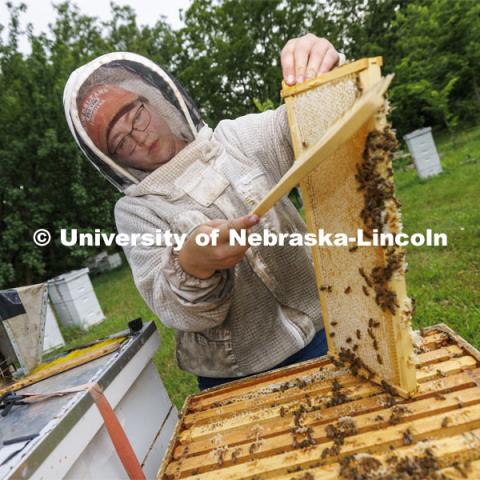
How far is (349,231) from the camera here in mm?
1285

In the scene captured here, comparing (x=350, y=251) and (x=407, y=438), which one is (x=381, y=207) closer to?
(x=350, y=251)

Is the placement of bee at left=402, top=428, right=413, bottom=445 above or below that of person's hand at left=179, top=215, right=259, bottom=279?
below

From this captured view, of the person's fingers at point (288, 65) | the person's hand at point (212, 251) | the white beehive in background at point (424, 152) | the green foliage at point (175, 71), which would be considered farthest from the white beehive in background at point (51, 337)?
the white beehive in background at point (424, 152)

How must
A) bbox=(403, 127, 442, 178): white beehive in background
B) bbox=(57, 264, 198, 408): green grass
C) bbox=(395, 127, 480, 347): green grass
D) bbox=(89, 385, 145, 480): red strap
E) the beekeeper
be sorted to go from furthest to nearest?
bbox=(403, 127, 442, 178): white beehive in background, bbox=(57, 264, 198, 408): green grass, bbox=(395, 127, 480, 347): green grass, the beekeeper, bbox=(89, 385, 145, 480): red strap

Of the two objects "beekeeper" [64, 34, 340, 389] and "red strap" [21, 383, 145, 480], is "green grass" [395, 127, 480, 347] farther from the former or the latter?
"red strap" [21, 383, 145, 480]

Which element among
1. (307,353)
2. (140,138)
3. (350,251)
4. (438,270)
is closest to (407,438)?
(350,251)

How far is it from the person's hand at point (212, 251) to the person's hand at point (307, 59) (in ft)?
2.06

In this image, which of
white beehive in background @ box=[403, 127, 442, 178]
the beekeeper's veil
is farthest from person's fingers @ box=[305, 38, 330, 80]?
white beehive in background @ box=[403, 127, 442, 178]

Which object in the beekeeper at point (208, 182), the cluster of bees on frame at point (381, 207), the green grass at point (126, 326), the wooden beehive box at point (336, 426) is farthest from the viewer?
the green grass at point (126, 326)

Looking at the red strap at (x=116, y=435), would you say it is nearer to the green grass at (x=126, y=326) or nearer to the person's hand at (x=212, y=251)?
the person's hand at (x=212, y=251)

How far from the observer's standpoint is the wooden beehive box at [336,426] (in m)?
0.99

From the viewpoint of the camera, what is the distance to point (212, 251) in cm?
113

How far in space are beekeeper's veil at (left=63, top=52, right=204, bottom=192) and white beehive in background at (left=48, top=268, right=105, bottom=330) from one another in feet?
21.4

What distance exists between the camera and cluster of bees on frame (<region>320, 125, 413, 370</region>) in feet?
3.60
